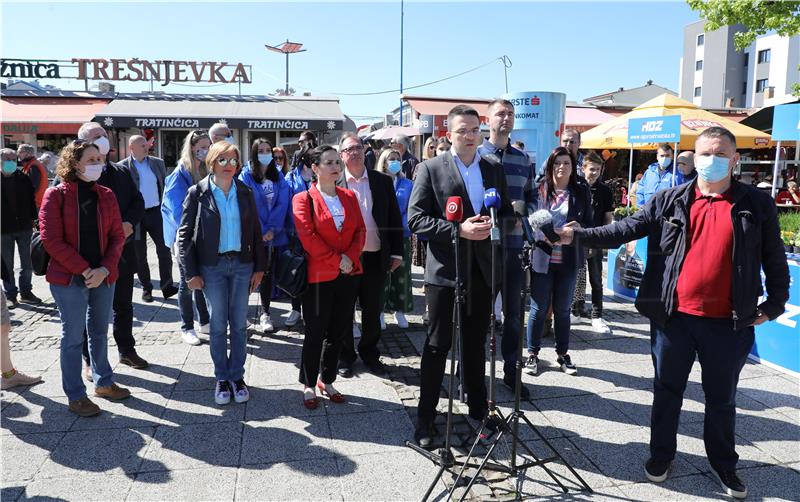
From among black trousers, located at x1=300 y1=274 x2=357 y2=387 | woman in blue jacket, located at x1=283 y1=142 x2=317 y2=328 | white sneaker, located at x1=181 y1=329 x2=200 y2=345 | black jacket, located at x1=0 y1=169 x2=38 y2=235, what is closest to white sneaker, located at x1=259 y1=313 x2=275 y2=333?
woman in blue jacket, located at x1=283 y1=142 x2=317 y2=328

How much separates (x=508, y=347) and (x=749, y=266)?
1973mm

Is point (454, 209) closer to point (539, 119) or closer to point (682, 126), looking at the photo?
point (539, 119)

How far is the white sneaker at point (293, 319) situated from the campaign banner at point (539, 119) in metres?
3.95

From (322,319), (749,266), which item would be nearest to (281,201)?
(322,319)

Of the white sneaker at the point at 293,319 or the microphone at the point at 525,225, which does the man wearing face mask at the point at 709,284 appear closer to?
the microphone at the point at 525,225

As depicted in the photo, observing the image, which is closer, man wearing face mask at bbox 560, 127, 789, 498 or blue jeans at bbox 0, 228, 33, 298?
man wearing face mask at bbox 560, 127, 789, 498

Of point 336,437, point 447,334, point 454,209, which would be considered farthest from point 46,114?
point 454,209

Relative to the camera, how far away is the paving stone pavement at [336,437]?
310 cm

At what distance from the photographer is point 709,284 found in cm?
296

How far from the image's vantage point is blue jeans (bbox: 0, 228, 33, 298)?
7.09 meters

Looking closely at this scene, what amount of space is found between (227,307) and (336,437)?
4.33ft

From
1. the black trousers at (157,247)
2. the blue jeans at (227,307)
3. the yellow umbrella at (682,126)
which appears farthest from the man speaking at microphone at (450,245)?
the yellow umbrella at (682,126)

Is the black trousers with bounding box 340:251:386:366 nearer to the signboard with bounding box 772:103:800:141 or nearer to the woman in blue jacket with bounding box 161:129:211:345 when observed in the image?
the woman in blue jacket with bounding box 161:129:211:345

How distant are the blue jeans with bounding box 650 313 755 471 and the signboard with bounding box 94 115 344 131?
16.6 meters
